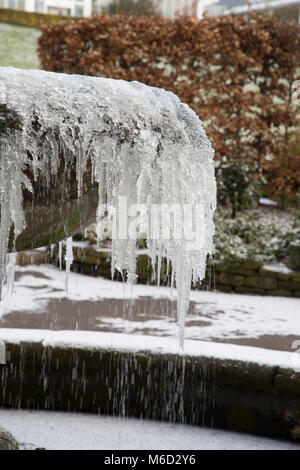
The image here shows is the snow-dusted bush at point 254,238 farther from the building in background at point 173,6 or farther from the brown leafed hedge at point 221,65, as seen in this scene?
the building in background at point 173,6

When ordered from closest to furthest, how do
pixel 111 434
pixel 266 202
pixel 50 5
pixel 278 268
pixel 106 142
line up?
pixel 106 142
pixel 111 434
pixel 278 268
pixel 266 202
pixel 50 5

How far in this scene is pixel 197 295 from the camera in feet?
18.4

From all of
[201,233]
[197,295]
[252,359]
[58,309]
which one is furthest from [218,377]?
[197,295]

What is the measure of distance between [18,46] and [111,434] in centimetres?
993

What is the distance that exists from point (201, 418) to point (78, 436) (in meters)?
0.69

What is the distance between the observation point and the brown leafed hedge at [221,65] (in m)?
7.29

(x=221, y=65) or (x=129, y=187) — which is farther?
(x=221, y=65)

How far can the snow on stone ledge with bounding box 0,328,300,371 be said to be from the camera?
9.34 ft

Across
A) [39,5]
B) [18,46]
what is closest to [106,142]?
[18,46]

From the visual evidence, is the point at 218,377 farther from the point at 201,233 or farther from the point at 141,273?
the point at 141,273

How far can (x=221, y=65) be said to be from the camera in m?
7.43

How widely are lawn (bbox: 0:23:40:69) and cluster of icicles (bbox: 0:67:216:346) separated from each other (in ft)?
31.8

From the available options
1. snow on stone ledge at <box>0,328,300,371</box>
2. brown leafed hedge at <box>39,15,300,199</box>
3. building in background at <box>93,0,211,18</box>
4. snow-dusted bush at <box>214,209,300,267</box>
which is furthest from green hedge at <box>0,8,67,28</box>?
snow on stone ledge at <box>0,328,300,371</box>

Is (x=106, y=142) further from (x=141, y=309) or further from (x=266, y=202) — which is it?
(x=266, y=202)
